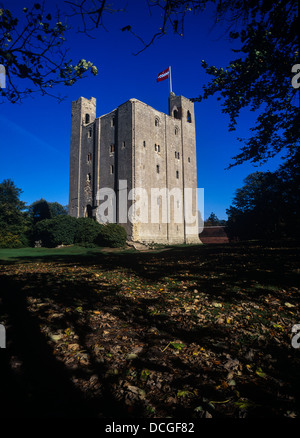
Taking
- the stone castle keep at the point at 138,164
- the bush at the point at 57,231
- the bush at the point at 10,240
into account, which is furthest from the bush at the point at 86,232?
the bush at the point at 10,240

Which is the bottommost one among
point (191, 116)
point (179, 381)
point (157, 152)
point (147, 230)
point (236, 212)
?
point (179, 381)

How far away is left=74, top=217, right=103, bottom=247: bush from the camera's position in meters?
26.1

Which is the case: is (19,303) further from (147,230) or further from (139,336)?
(147,230)

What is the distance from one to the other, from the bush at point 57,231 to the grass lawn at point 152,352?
20957 mm

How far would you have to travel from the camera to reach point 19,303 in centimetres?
489

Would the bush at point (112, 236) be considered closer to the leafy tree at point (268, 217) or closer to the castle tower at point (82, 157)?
the castle tower at point (82, 157)

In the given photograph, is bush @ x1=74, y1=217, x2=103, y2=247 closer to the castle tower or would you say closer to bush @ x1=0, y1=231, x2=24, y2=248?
the castle tower

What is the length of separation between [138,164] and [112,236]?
10.6m

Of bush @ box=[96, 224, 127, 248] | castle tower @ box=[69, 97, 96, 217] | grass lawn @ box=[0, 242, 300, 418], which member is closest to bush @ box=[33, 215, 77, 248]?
bush @ box=[96, 224, 127, 248]

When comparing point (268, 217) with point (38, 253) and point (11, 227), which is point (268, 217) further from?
point (11, 227)

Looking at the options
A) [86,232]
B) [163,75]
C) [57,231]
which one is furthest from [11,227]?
[163,75]

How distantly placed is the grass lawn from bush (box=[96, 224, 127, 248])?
1908 centimetres
